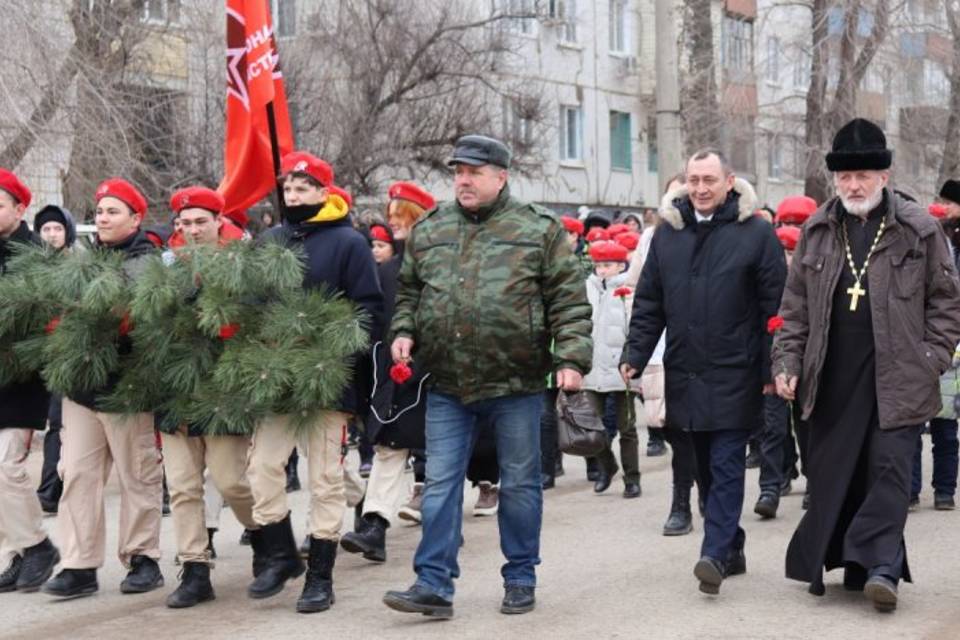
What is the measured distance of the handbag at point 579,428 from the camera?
8.14 metres

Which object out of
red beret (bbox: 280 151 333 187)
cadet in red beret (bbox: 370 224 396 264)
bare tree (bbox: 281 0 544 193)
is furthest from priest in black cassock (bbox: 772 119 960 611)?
bare tree (bbox: 281 0 544 193)

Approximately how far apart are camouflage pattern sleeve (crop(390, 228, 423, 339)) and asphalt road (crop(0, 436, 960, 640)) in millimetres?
1249

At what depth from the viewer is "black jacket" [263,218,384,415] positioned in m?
7.62

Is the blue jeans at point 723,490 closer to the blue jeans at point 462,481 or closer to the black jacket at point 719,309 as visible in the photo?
the black jacket at point 719,309

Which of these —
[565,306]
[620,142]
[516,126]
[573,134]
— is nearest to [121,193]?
[565,306]

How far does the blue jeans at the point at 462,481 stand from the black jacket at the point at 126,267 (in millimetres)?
1493

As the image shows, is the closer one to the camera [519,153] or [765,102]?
[519,153]

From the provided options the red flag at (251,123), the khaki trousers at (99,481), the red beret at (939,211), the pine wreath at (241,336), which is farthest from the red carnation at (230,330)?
the red beret at (939,211)

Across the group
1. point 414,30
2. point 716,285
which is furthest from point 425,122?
point 716,285

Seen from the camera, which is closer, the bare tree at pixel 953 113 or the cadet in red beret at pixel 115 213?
the cadet in red beret at pixel 115 213

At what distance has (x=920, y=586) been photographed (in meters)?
7.82

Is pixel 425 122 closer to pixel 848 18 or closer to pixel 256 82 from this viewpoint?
pixel 848 18

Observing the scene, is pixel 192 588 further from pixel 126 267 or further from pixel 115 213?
pixel 115 213

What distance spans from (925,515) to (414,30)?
1659 centimetres
